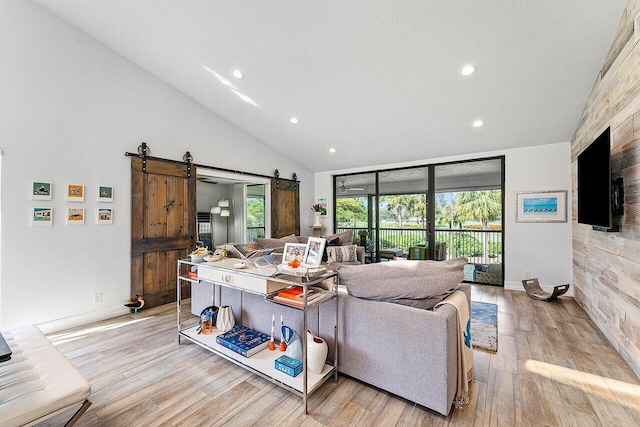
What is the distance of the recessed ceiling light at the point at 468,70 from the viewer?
113 inches

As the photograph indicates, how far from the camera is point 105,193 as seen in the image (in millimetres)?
3404

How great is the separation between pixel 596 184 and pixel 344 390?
115 inches

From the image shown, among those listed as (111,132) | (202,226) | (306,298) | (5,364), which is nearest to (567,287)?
(306,298)

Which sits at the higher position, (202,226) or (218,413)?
(202,226)

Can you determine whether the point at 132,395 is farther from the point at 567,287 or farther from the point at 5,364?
the point at 567,287

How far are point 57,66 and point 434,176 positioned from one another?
5641 millimetres

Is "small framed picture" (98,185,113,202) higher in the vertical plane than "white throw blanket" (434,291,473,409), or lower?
higher

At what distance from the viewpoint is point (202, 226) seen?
6.63 metres

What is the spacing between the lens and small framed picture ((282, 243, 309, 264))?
2.08 m

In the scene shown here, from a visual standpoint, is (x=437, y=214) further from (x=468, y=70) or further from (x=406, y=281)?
(x=406, y=281)

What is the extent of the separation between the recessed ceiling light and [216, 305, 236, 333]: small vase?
341cm

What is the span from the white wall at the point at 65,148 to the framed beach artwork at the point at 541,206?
17.9 feet

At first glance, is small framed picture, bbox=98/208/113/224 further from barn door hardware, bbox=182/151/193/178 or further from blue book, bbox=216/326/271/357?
blue book, bbox=216/326/271/357

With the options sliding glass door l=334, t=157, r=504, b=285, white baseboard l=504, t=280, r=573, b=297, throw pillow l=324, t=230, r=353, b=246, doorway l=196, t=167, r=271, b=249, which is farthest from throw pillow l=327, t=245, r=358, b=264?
white baseboard l=504, t=280, r=573, b=297
